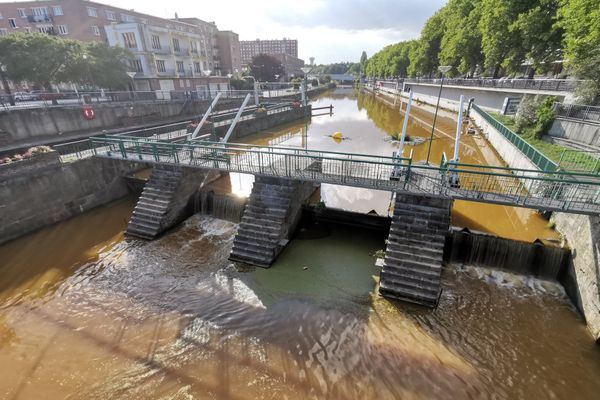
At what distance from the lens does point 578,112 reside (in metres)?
19.0

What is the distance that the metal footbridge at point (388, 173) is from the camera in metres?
9.34

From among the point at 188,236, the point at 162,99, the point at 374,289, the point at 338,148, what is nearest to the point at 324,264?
the point at 374,289

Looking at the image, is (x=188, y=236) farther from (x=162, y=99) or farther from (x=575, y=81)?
(x=575, y=81)

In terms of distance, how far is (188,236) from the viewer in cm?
1405

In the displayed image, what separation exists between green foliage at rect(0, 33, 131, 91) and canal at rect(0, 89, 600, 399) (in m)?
22.6

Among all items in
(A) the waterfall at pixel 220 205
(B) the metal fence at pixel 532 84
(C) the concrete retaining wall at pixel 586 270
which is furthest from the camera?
(B) the metal fence at pixel 532 84

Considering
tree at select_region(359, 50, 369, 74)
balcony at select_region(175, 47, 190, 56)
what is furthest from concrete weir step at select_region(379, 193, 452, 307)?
tree at select_region(359, 50, 369, 74)

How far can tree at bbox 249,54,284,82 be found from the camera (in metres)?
77.0

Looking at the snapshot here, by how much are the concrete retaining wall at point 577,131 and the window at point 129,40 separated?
50.8 meters

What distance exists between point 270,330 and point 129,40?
49.7m

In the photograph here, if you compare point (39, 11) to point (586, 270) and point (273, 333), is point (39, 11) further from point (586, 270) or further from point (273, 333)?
point (586, 270)

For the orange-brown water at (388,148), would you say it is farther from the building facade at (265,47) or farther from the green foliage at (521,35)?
the building facade at (265,47)

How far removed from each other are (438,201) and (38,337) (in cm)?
1379

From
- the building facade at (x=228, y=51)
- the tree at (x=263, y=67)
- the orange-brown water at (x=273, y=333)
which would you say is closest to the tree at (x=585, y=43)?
the orange-brown water at (x=273, y=333)
